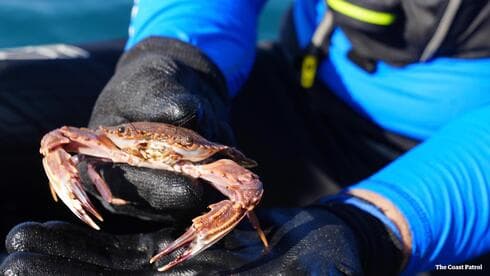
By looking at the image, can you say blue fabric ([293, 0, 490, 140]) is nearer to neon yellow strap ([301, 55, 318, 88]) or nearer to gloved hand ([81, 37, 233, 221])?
neon yellow strap ([301, 55, 318, 88])

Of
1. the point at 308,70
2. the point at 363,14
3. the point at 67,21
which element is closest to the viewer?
the point at 363,14

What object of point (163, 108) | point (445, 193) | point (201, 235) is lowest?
point (445, 193)

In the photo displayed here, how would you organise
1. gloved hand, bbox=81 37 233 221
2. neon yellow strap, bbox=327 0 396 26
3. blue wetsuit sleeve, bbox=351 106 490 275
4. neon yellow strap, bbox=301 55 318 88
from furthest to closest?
neon yellow strap, bbox=301 55 318 88 → neon yellow strap, bbox=327 0 396 26 → blue wetsuit sleeve, bbox=351 106 490 275 → gloved hand, bbox=81 37 233 221

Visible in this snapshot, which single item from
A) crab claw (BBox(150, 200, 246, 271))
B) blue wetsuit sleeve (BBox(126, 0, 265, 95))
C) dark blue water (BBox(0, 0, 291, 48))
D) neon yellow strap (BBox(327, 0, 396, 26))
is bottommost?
dark blue water (BBox(0, 0, 291, 48))

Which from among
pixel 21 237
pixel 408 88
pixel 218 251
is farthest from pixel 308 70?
pixel 21 237

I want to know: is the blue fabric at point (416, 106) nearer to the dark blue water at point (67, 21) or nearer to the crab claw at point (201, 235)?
the crab claw at point (201, 235)

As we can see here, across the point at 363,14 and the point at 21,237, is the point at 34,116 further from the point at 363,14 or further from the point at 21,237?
the point at 363,14

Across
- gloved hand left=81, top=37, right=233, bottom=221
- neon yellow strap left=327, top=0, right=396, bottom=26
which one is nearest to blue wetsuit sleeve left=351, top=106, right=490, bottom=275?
neon yellow strap left=327, top=0, right=396, bottom=26
